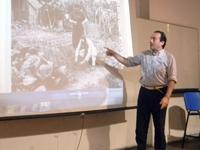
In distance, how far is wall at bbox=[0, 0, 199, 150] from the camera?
3330 mm

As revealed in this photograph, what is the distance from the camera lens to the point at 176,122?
5.05 metres

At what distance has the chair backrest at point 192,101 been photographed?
15.5 feet

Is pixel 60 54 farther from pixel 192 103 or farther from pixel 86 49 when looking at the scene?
pixel 192 103

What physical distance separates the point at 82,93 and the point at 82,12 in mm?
913

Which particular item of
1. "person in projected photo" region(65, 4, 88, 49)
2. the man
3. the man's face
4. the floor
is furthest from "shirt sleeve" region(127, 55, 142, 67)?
the floor

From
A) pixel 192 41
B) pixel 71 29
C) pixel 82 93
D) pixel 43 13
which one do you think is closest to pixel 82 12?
pixel 71 29

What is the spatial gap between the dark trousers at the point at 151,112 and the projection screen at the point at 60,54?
45 cm

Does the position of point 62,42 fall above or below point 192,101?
above

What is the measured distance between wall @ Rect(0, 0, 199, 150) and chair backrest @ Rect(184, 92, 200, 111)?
0.37 meters

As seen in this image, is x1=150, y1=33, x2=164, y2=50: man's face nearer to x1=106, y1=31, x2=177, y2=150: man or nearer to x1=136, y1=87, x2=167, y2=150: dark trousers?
x1=106, y1=31, x2=177, y2=150: man

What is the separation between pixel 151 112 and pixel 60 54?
3.97 ft

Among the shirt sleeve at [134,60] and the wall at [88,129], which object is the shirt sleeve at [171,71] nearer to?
the shirt sleeve at [134,60]

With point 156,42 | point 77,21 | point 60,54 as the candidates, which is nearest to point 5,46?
point 60,54

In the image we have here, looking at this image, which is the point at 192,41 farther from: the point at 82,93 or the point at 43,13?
the point at 43,13
